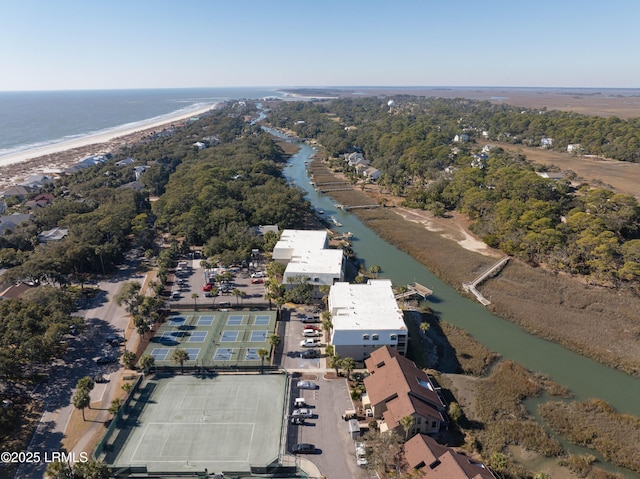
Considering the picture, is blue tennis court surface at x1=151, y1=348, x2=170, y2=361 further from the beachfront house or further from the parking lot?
the beachfront house

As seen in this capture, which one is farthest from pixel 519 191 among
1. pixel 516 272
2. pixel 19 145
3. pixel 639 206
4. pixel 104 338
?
pixel 19 145

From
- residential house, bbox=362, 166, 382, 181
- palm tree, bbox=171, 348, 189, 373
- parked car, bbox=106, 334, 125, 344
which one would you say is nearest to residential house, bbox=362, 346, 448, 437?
palm tree, bbox=171, 348, 189, 373

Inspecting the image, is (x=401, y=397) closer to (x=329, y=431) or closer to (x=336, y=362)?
(x=329, y=431)

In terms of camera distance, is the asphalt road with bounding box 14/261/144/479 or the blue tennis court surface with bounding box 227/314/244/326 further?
the blue tennis court surface with bounding box 227/314/244/326

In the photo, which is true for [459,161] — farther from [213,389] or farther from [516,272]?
[213,389]

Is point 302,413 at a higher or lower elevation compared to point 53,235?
lower

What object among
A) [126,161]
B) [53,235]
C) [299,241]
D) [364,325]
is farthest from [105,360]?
[126,161]
